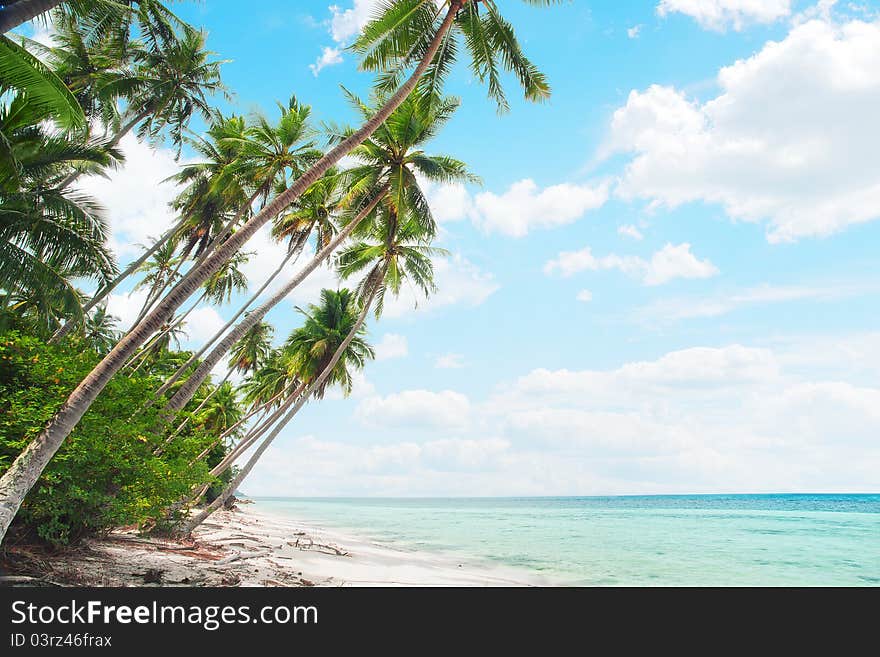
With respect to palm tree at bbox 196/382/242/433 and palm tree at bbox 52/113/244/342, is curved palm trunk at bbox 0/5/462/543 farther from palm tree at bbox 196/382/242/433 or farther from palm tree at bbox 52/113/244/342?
palm tree at bbox 196/382/242/433

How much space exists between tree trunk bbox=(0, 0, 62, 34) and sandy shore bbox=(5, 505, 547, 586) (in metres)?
7.37

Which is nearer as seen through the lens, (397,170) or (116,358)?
(116,358)

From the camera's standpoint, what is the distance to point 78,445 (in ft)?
25.0

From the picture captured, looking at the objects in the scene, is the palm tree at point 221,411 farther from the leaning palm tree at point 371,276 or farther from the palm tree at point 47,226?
the palm tree at point 47,226

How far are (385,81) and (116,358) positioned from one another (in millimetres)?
8495

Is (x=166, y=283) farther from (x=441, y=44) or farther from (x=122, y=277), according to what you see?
(x=441, y=44)

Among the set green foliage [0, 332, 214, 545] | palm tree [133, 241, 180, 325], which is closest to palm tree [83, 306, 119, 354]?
palm tree [133, 241, 180, 325]

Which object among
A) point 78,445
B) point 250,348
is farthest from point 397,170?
point 250,348

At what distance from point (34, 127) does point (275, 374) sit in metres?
17.8

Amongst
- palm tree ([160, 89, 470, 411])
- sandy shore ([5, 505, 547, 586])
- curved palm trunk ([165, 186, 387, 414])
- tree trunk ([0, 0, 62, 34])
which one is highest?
palm tree ([160, 89, 470, 411])

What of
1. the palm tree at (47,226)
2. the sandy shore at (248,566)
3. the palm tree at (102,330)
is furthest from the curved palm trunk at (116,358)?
the palm tree at (102,330)

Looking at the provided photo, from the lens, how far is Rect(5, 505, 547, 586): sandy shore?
8.57 metres
